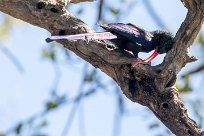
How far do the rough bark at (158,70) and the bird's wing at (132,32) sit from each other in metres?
0.11

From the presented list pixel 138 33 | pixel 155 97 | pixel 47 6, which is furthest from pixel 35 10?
pixel 155 97

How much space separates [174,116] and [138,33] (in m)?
0.56

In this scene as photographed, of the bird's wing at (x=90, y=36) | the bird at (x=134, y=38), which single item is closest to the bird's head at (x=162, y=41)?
the bird at (x=134, y=38)

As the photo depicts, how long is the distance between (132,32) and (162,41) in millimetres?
201

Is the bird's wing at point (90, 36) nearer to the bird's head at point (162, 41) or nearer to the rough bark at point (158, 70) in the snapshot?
the rough bark at point (158, 70)

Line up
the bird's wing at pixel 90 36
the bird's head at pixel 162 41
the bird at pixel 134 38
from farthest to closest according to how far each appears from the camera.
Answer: the bird's head at pixel 162 41 → the bird at pixel 134 38 → the bird's wing at pixel 90 36

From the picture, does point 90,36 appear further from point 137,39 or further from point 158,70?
point 158,70

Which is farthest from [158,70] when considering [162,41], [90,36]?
[90,36]

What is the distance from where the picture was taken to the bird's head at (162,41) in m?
3.80

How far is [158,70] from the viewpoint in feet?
12.0

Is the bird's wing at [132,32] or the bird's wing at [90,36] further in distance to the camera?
the bird's wing at [132,32]

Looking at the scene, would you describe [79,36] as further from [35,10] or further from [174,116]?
[174,116]

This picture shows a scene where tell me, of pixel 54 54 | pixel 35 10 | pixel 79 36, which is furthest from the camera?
pixel 54 54

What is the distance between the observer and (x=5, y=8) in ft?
12.9
